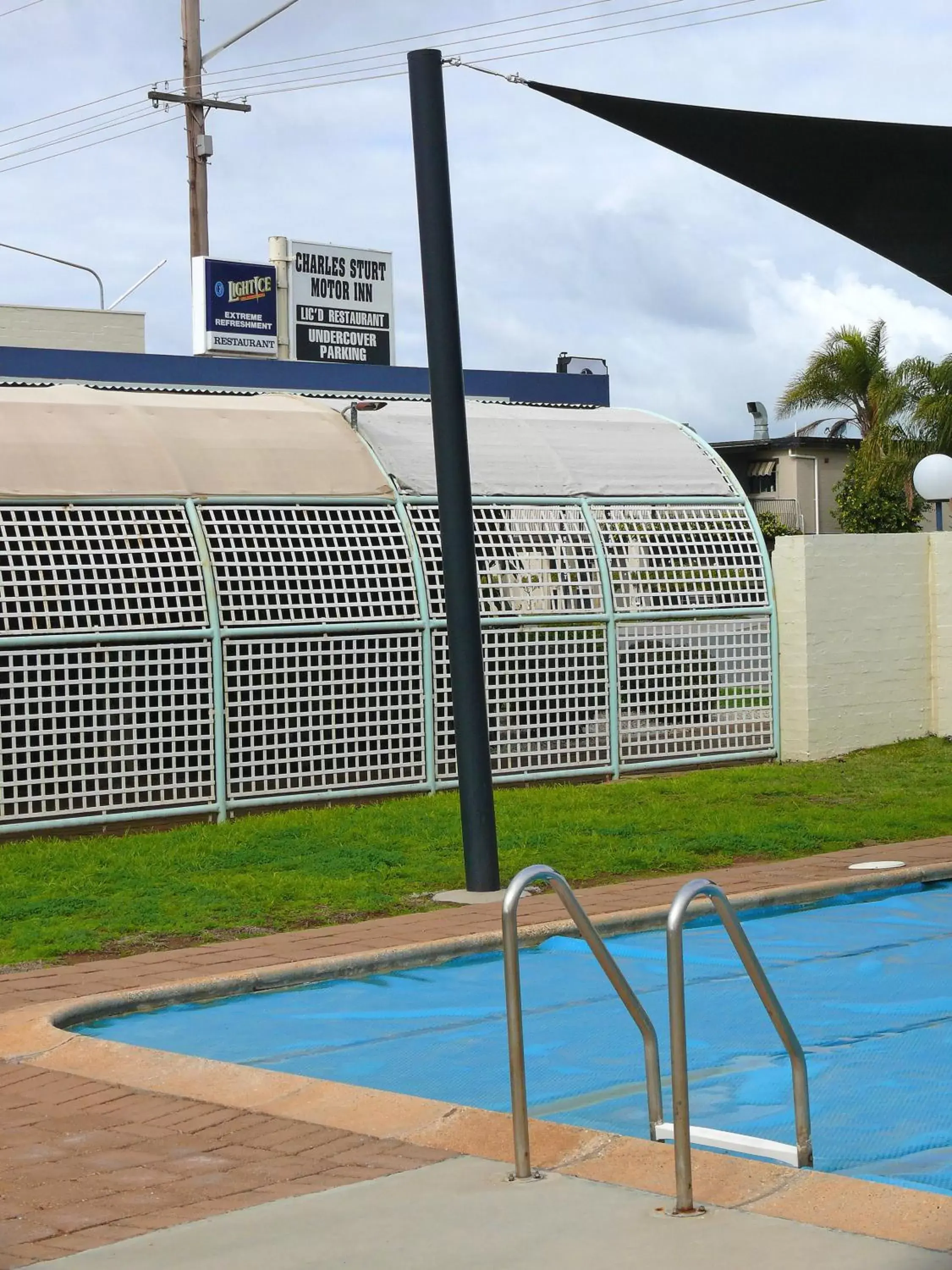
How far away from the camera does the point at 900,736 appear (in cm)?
1716

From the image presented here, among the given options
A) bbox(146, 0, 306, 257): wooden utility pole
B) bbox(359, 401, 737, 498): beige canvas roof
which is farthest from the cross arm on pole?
bbox(359, 401, 737, 498): beige canvas roof

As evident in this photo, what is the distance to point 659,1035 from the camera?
7180mm

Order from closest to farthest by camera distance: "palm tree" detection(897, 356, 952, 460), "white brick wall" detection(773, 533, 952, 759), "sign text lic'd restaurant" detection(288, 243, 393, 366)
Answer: "white brick wall" detection(773, 533, 952, 759) → "sign text lic'd restaurant" detection(288, 243, 393, 366) → "palm tree" detection(897, 356, 952, 460)

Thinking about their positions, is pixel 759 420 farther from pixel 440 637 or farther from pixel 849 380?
pixel 440 637

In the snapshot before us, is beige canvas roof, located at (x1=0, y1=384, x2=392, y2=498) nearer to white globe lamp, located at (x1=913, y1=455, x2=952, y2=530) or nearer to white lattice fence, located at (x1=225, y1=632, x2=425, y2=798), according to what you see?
white lattice fence, located at (x1=225, y1=632, x2=425, y2=798)

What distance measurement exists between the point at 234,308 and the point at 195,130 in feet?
12.6

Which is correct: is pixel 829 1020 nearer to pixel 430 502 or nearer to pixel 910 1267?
pixel 910 1267

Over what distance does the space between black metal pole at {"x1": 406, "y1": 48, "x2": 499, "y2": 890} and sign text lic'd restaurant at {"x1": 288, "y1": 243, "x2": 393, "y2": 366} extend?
19411 millimetres

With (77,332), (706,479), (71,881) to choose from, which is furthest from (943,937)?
(77,332)

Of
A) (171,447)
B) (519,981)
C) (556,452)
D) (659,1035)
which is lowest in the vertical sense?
(659,1035)

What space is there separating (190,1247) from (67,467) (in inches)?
368

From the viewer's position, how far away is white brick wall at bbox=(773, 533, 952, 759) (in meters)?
16.4

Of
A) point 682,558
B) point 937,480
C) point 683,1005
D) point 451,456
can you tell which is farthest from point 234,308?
point 683,1005

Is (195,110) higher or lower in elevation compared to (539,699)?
higher
